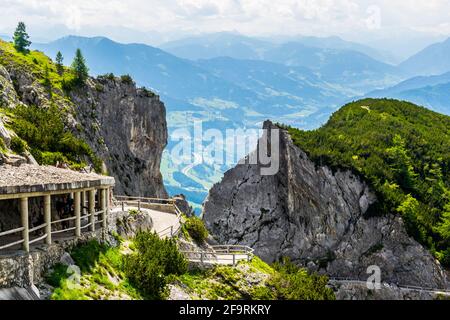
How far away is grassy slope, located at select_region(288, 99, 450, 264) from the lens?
66500 mm

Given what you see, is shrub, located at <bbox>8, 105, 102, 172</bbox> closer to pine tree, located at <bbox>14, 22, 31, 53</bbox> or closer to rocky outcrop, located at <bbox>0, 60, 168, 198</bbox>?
rocky outcrop, located at <bbox>0, 60, 168, 198</bbox>

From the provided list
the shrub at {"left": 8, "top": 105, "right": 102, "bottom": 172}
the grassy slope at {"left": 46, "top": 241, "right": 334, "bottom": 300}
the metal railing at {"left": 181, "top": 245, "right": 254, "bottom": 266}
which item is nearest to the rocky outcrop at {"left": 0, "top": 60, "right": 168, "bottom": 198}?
the shrub at {"left": 8, "top": 105, "right": 102, "bottom": 172}

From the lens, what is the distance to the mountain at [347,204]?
6450 centimetres

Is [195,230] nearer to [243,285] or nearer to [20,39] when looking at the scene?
[243,285]

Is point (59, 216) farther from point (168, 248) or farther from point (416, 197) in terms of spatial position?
point (416, 197)

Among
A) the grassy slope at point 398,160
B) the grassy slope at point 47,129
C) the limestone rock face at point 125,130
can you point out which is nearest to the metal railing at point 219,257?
the grassy slope at point 47,129

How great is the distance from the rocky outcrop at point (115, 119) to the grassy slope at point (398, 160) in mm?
24195

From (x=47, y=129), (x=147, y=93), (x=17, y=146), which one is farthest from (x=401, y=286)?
(x=147, y=93)

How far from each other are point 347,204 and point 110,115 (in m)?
35.4

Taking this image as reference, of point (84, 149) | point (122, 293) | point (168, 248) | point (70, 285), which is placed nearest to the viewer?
point (70, 285)

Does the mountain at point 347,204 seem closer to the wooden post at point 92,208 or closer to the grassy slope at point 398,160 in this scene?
the grassy slope at point 398,160
